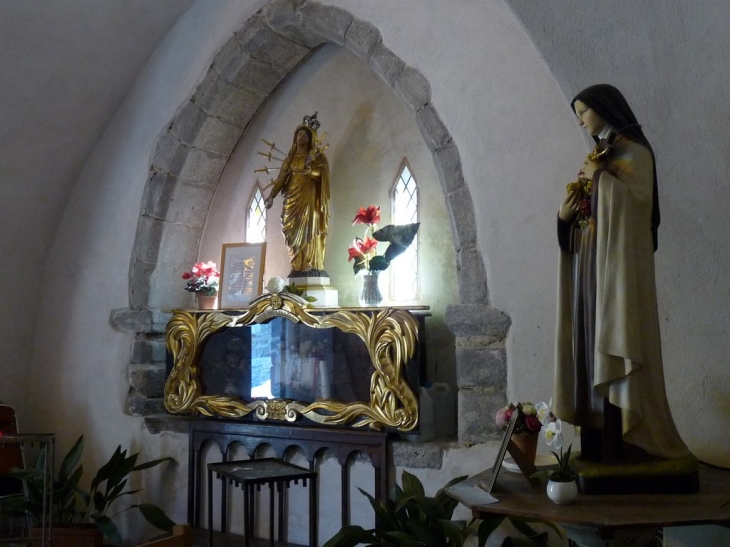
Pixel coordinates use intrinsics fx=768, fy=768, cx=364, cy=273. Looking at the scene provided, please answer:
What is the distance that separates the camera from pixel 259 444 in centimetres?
409

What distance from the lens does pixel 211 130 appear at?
15.5 ft

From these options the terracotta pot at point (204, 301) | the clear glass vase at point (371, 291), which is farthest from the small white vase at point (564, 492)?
the terracotta pot at point (204, 301)

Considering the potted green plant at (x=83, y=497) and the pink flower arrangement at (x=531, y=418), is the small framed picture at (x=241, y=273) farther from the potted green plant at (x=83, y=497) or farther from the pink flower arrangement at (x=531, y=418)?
the pink flower arrangement at (x=531, y=418)

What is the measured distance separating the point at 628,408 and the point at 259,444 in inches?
98.2

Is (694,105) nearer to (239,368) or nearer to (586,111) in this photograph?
(586,111)

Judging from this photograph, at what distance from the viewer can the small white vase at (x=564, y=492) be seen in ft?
6.59

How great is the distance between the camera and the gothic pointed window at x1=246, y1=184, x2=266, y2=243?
16.2ft

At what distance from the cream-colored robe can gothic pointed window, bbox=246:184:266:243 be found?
10.1 feet

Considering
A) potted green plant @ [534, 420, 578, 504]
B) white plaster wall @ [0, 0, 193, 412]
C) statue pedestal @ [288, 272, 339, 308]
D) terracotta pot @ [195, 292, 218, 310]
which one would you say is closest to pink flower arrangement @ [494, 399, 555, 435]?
potted green plant @ [534, 420, 578, 504]

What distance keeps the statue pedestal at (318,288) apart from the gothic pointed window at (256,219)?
0.77 metres

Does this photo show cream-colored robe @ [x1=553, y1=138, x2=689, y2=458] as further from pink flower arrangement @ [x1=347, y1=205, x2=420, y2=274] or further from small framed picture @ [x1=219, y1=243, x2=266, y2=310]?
small framed picture @ [x1=219, y1=243, x2=266, y2=310]

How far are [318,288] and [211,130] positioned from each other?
1302 millimetres

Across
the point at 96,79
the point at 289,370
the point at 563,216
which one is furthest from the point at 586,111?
the point at 96,79

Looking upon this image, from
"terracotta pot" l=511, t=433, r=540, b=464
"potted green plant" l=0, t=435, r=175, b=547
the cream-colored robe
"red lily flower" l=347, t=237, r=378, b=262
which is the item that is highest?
"red lily flower" l=347, t=237, r=378, b=262
